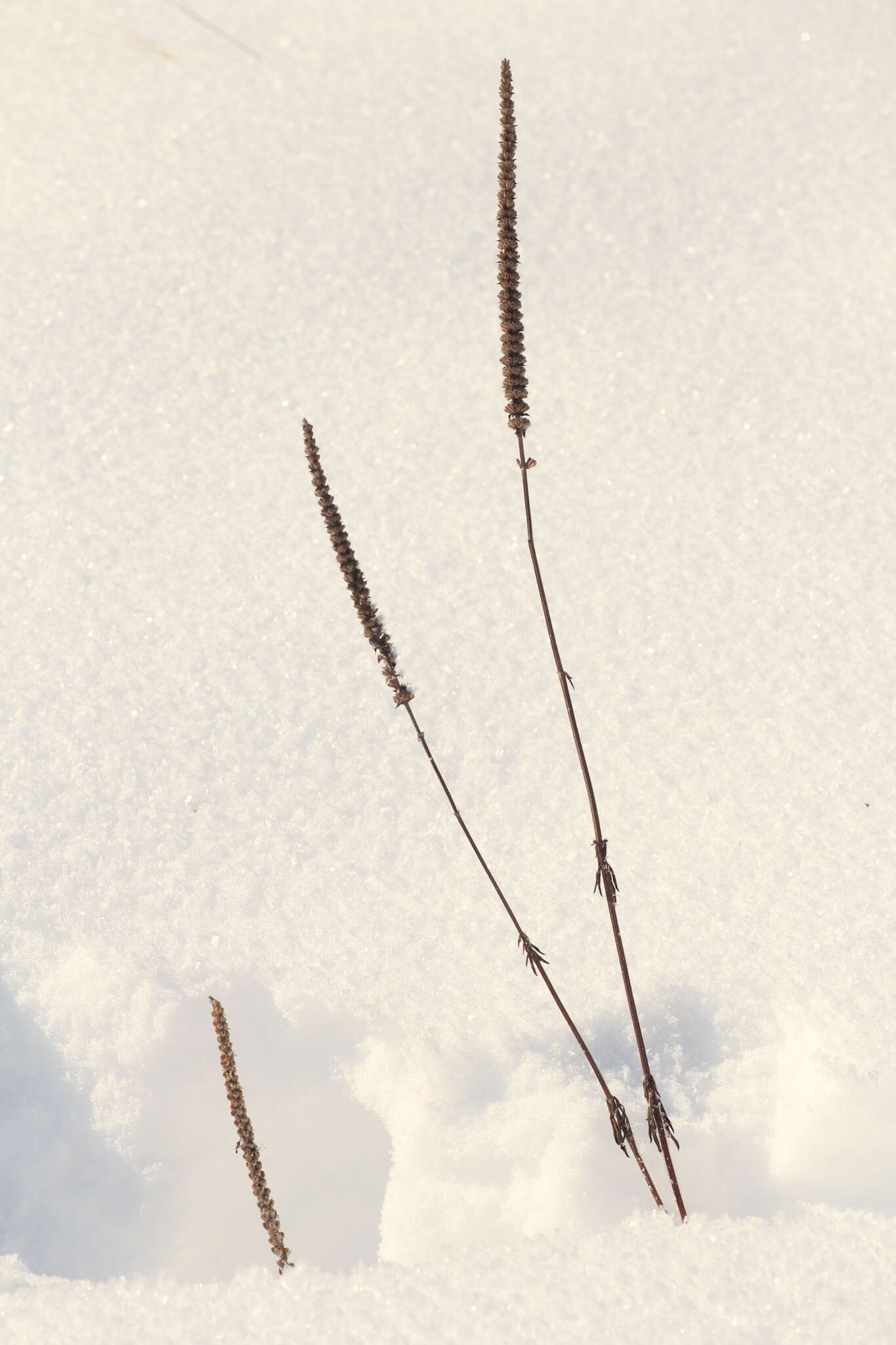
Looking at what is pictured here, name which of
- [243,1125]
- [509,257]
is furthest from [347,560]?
[243,1125]

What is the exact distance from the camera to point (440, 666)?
126cm

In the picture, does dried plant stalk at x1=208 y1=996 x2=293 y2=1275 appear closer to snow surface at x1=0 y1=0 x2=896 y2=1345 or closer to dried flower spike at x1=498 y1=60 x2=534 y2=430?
snow surface at x1=0 y1=0 x2=896 y2=1345

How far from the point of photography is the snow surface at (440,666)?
3.30 ft

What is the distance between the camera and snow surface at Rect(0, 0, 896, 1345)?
1.01 meters

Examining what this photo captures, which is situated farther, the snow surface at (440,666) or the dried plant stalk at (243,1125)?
the snow surface at (440,666)

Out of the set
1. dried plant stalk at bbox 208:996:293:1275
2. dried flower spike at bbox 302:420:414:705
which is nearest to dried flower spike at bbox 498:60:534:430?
dried flower spike at bbox 302:420:414:705

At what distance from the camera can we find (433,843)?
3.85 feet

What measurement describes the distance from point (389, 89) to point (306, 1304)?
1713mm

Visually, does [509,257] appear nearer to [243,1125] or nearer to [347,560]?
[347,560]

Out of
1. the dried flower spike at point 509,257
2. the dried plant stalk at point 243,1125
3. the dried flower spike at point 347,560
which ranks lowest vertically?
the dried plant stalk at point 243,1125

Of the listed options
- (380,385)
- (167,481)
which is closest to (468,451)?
(380,385)

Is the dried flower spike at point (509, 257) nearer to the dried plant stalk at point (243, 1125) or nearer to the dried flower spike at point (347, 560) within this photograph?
the dried flower spike at point (347, 560)

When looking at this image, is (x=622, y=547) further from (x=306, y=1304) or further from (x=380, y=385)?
(x=306, y=1304)

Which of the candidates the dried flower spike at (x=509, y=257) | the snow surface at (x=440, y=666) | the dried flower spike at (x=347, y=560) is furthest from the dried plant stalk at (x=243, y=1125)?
the dried flower spike at (x=509, y=257)
